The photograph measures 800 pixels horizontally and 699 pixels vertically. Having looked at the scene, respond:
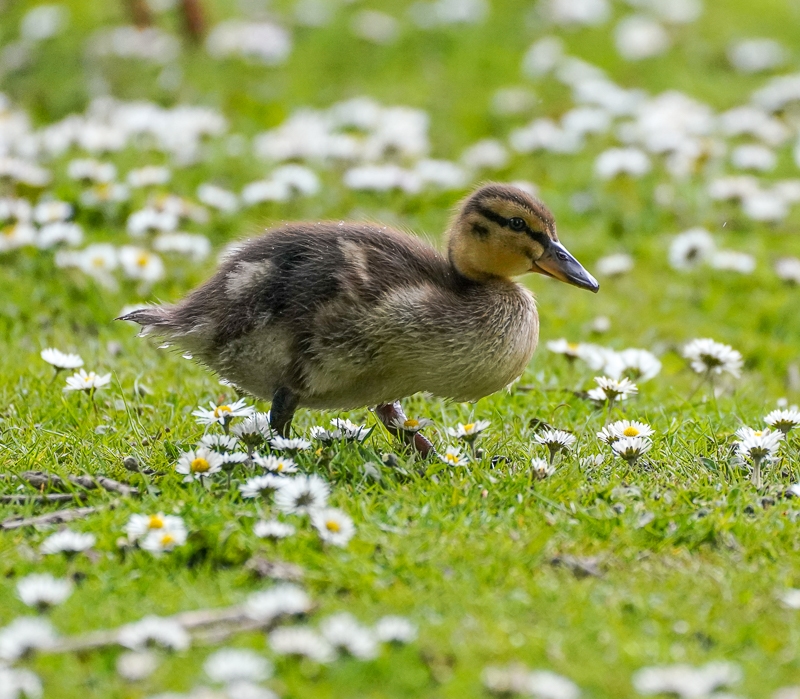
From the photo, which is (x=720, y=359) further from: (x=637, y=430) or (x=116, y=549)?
(x=116, y=549)

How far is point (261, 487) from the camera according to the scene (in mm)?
4039

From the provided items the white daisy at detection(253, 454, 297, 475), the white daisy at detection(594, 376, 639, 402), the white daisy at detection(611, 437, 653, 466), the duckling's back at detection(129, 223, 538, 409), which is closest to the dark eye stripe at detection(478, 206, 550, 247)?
the duckling's back at detection(129, 223, 538, 409)

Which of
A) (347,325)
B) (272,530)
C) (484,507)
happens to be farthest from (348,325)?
(272,530)

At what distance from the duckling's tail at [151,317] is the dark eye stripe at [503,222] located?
1283mm

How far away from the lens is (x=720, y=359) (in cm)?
538

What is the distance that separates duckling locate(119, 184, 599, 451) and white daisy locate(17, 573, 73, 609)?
133cm

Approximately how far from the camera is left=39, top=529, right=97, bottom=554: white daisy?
3709mm

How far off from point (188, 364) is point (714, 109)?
643cm

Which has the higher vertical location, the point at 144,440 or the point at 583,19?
the point at 583,19

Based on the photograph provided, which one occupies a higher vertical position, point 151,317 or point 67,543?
point 151,317

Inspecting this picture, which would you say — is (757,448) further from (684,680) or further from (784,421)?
(684,680)

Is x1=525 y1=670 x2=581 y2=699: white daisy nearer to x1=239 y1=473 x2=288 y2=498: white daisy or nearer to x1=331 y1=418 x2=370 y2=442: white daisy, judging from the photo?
x1=239 y1=473 x2=288 y2=498: white daisy

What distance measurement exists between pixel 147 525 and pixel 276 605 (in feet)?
2.28

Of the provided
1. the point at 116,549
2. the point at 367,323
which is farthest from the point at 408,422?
the point at 116,549
